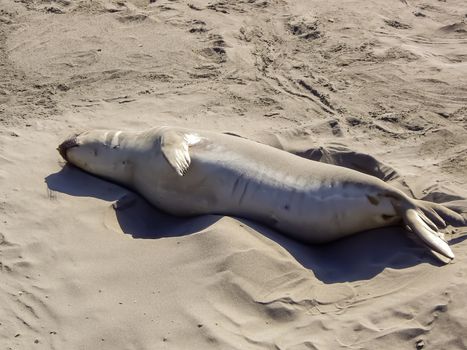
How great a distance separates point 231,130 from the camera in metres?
6.20

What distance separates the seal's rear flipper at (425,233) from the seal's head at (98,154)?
2.24 meters

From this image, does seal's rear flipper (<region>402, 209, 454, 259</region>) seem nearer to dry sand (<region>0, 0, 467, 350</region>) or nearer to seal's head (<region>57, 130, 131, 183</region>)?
dry sand (<region>0, 0, 467, 350</region>)

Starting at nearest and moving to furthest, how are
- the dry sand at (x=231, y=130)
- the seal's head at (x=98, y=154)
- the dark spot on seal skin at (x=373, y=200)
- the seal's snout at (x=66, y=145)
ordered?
1. the dry sand at (x=231, y=130)
2. the dark spot on seal skin at (x=373, y=200)
3. the seal's head at (x=98, y=154)
4. the seal's snout at (x=66, y=145)

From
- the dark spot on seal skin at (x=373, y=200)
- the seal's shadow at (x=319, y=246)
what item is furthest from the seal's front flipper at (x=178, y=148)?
the dark spot on seal skin at (x=373, y=200)

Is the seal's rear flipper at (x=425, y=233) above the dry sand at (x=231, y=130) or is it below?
above

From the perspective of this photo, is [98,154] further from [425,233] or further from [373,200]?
[425,233]

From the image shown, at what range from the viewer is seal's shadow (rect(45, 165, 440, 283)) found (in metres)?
4.39

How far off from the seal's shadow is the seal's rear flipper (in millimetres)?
91

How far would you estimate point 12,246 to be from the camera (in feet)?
14.8

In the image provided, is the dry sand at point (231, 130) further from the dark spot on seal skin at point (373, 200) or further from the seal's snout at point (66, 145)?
the dark spot on seal skin at point (373, 200)

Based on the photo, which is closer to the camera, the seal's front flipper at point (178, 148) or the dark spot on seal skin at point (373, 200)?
the dark spot on seal skin at point (373, 200)

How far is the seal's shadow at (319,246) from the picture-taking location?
4395 mm

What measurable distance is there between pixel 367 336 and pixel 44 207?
2.57 meters

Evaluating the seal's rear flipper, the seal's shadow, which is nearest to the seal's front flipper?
the seal's shadow
